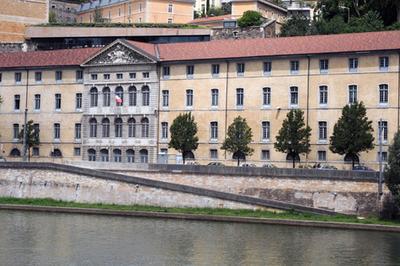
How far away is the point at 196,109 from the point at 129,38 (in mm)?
13218

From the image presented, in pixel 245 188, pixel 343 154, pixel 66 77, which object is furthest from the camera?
pixel 66 77

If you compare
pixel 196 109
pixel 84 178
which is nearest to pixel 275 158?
pixel 196 109

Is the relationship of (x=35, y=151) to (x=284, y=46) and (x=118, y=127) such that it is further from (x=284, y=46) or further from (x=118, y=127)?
(x=284, y=46)

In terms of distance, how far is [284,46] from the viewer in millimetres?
62031

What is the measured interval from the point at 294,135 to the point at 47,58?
70.0 ft

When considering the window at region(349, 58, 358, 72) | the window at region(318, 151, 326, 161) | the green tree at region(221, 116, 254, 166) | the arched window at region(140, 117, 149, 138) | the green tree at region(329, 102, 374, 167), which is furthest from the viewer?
the arched window at region(140, 117, 149, 138)

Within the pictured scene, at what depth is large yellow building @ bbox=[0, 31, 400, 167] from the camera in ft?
194

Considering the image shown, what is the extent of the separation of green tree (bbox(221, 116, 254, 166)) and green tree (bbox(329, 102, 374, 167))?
6.49 meters

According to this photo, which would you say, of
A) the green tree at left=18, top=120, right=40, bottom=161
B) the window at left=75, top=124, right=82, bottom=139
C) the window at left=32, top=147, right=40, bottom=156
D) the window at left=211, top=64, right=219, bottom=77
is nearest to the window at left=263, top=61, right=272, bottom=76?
the window at left=211, top=64, right=219, bottom=77

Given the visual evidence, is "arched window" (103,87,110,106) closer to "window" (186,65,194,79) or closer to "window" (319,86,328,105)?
"window" (186,65,194,79)

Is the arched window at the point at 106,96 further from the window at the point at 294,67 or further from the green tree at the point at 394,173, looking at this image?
the green tree at the point at 394,173

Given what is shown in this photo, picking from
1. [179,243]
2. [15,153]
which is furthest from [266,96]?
[179,243]

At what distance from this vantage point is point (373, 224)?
153ft

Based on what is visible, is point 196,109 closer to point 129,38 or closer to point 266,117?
point 266,117
